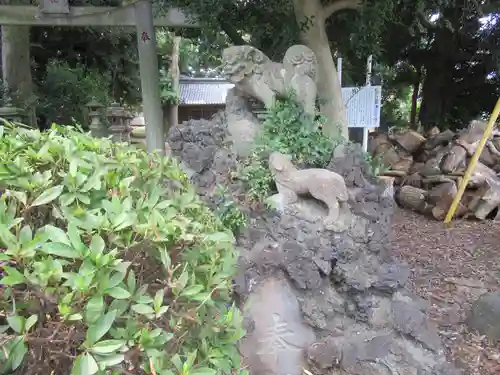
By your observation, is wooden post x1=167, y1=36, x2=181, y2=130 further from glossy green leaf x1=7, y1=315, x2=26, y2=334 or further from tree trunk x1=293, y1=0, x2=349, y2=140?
glossy green leaf x1=7, y1=315, x2=26, y2=334

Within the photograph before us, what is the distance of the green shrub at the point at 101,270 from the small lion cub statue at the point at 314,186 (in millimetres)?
1497

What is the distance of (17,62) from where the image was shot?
7.73 m

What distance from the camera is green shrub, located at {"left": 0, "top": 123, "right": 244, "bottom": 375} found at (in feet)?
2.64

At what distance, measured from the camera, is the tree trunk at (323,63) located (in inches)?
151

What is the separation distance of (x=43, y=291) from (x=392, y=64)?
8.76m

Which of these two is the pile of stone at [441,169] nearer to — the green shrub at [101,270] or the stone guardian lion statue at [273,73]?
the stone guardian lion statue at [273,73]

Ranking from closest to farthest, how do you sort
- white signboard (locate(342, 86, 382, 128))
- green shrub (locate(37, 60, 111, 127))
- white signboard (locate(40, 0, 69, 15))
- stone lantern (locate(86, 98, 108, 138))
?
white signboard (locate(342, 86, 382, 128)) < white signboard (locate(40, 0, 69, 15)) < stone lantern (locate(86, 98, 108, 138)) < green shrub (locate(37, 60, 111, 127))

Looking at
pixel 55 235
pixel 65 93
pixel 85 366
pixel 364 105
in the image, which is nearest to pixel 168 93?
pixel 65 93

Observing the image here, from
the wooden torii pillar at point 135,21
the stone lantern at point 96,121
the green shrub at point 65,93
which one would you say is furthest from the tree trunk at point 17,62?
the wooden torii pillar at point 135,21

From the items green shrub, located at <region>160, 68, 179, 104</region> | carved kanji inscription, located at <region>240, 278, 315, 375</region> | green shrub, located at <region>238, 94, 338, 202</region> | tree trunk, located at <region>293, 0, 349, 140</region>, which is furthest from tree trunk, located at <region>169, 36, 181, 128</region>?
carved kanji inscription, located at <region>240, 278, 315, 375</region>

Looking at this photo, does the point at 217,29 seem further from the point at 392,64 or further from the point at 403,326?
the point at 392,64

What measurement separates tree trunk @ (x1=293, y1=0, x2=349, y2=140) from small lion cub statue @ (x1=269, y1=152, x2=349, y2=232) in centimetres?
117

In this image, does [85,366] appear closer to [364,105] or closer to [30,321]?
[30,321]

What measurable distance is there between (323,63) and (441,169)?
2.37 metres
